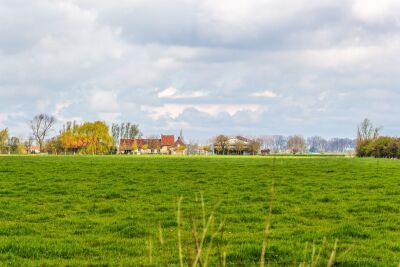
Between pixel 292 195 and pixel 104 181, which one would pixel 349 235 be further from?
pixel 104 181

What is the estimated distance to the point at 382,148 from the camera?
111m

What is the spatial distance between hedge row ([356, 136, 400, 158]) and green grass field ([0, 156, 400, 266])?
79564mm

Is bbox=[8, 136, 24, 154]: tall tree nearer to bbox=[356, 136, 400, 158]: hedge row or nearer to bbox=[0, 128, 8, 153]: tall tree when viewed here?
bbox=[0, 128, 8, 153]: tall tree

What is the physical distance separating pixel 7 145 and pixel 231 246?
161 meters

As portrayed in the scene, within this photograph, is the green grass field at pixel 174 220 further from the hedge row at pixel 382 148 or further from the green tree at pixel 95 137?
the green tree at pixel 95 137

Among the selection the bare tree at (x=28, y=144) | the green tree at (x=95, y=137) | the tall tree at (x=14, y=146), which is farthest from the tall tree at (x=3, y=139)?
the green tree at (x=95, y=137)

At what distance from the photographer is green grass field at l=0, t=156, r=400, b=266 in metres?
12.2

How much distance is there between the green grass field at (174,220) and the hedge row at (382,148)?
261 feet

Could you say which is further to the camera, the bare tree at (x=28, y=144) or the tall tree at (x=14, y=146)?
the bare tree at (x=28, y=144)

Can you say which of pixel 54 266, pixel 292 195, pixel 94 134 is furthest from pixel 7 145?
pixel 54 266

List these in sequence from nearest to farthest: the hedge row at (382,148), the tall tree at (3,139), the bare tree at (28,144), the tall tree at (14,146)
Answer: the hedge row at (382,148), the tall tree at (3,139), the tall tree at (14,146), the bare tree at (28,144)

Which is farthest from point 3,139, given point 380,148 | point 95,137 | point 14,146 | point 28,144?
point 380,148

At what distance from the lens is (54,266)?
11070mm

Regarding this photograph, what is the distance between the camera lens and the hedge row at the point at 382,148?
350ft
